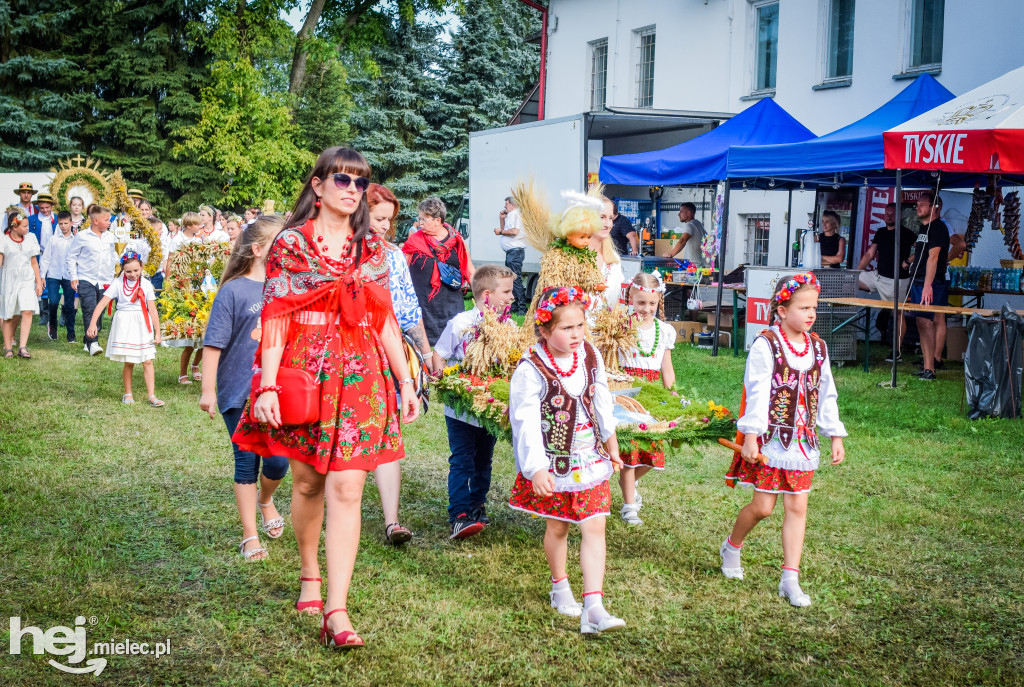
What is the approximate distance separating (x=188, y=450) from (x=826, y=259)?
10.2m

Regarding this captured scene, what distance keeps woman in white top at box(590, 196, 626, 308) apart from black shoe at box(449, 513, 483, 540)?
1.49m

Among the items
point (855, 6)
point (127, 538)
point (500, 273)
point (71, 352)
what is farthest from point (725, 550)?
point (855, 6)

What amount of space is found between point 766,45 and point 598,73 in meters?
5.48

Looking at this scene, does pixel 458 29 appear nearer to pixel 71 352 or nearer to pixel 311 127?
pixel 311 127

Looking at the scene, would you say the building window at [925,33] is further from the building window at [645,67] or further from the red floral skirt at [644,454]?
the red floral skirt at [644,454]

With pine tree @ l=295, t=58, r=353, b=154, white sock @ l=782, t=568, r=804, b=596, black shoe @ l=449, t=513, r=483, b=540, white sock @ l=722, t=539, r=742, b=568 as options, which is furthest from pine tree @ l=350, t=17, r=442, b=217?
white sock @ l=782, t=568, r=804, b=596

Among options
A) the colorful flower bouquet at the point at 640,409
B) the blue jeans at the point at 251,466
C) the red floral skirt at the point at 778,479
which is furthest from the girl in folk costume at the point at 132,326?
the red floral skirt at the point at 778,479

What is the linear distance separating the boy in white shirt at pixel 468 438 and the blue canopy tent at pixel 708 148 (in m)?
8.53

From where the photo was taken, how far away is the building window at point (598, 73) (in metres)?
22.4

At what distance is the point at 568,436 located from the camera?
425 cm

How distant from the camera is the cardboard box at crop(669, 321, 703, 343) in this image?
586 inches

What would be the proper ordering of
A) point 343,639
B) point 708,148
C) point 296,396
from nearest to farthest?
point 296,396 < point 343,639 < point 708,148

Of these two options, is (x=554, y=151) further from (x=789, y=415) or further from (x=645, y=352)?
(x=789, y=415)

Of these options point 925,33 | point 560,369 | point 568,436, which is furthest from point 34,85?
point 568,436
